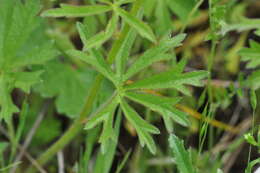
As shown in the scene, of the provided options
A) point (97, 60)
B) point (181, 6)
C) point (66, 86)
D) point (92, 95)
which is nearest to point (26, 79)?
point (92, 95)

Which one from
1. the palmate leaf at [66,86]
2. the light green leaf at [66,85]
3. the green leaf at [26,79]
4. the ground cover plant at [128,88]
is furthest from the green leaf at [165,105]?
the light green leaf at [66,85]

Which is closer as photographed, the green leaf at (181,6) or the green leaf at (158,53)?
the green leaf at (158,53)

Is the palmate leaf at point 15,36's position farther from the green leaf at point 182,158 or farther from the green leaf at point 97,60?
the green leaf at point 182,158

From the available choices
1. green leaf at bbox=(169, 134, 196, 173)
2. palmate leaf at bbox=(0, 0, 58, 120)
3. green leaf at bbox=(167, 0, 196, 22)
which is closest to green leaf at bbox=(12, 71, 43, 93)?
palmate leaf at bbox=(0, 0, 58, 120)

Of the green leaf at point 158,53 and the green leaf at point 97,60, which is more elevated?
the green leaf at point 97,60

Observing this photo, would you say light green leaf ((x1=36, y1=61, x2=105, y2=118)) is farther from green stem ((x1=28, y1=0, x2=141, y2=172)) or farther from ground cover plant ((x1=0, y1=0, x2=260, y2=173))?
green stem ((x1=28, y1=0, x2=141, y2=172))

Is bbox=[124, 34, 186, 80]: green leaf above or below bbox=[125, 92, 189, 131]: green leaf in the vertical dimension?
above

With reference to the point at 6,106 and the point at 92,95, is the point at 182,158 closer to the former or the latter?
the point at 92,95

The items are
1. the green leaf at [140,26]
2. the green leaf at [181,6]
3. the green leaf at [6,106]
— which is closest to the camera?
the green leaf at [140,26]

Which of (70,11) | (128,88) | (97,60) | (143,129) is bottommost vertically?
(143,129)
